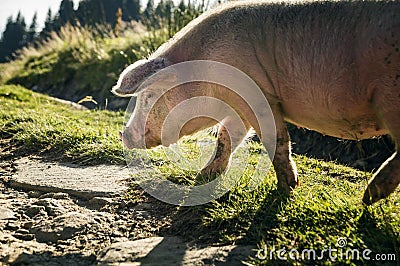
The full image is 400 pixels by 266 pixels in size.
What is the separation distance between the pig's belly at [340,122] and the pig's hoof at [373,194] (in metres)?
0.46

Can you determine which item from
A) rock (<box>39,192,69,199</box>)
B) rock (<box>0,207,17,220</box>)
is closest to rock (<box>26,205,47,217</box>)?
rock (<box>0,207,17,220</box>)

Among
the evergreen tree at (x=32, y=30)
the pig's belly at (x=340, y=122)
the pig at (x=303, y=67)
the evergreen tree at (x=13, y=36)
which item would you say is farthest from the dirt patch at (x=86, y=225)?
the evergreen tree at (x=13, y=36)

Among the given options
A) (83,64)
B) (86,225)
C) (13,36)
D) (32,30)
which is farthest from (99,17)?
(86,225)

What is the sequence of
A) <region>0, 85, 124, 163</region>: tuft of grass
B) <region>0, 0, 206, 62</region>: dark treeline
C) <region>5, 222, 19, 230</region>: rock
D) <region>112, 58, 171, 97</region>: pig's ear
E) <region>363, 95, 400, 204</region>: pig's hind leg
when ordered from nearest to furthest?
<region>363, 95, 400, 204</region>: pig's hind leg, <region>5, 222, 19, 230</region>: rock, <region>112, 58, 171, 97</region>: pig's ear, <region>0, 85, 124, 163</region>: tuft of grass, <region>0, 0, 206, 62</region>: dark treeline

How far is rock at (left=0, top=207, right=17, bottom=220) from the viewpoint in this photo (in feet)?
10.8

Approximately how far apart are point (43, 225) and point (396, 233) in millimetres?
2183

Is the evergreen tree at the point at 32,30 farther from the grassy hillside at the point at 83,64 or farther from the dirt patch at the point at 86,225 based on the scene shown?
the dirt patch at the point at 86,225

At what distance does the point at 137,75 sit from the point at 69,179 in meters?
1.08

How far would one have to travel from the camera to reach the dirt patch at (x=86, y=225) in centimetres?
268

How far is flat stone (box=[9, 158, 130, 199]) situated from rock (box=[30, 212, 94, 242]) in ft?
1.48

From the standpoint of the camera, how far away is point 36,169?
4.44m

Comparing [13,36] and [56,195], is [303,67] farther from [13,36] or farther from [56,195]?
[13,36]

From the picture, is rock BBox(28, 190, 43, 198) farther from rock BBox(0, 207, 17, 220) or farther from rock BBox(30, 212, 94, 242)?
rock BBox(30, 212, 94, 242)

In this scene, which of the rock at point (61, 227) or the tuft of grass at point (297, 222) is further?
the rock at point (61, 227)
